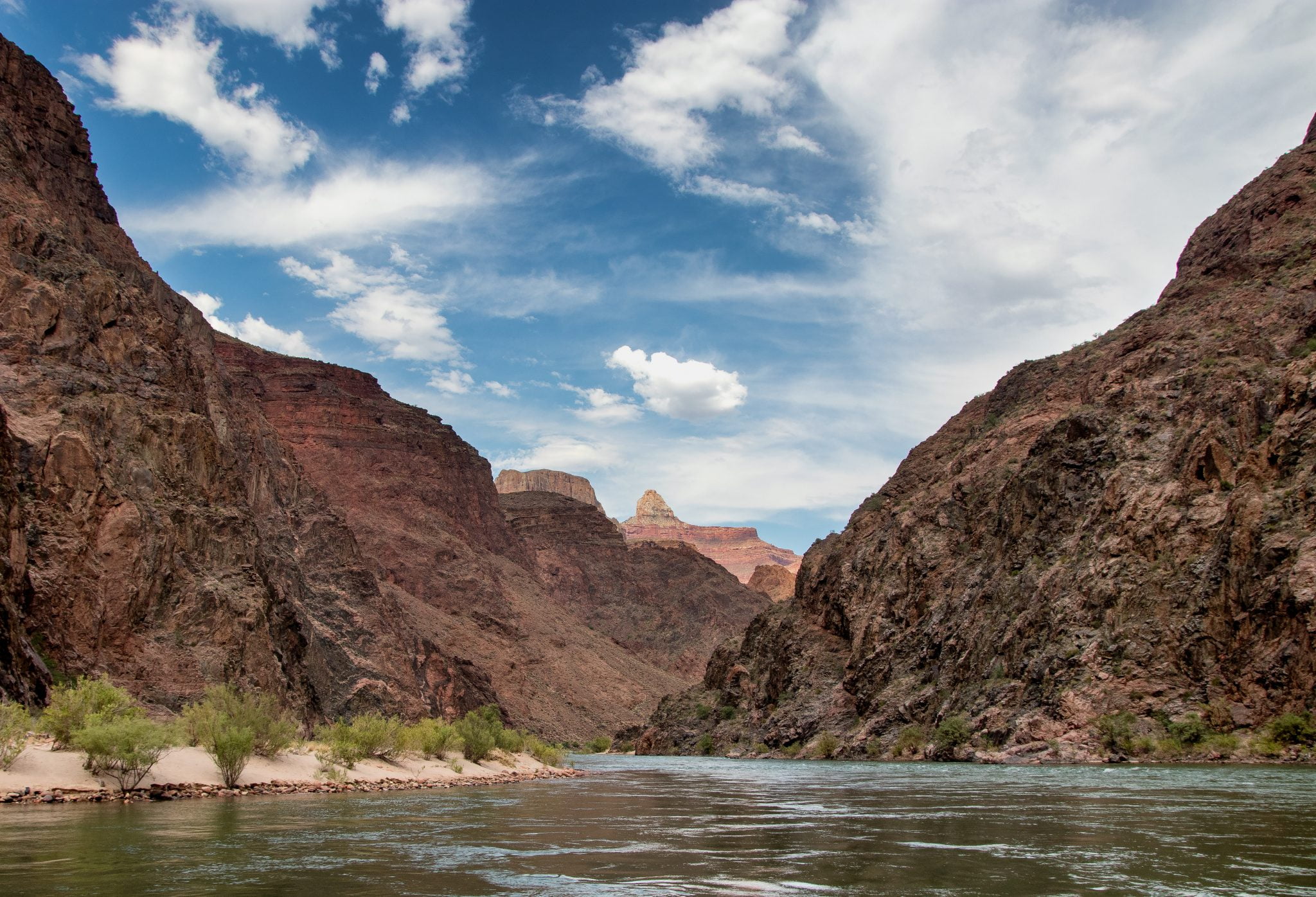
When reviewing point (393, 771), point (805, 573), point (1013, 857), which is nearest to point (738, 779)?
point (393, 771)

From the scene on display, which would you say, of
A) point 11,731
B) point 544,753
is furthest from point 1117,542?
point 11,731

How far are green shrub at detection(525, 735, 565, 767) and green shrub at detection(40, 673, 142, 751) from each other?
128 feet

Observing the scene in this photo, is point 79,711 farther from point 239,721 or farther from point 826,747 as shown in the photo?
point 826,747

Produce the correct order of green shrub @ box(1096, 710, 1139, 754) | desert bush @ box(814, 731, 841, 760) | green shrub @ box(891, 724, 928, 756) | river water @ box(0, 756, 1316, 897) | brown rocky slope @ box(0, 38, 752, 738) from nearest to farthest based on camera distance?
river water @ box(0, 756, 1316, 897), brown rocky slope @ box(0, 38, 752, 738), green shrub @ box(1096, 710, 1139, 754), green shrub @ box(891, 724, 928, 756), desert bush @ box(814, 731, 841, 760)

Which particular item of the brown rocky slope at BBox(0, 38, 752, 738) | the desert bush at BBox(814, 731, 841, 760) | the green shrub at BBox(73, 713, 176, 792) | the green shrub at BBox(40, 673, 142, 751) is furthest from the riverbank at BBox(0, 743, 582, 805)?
the desert bush at BBox(814, 731, 841, 760)

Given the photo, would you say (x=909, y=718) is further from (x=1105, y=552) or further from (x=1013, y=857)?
(x=1013, y=857)

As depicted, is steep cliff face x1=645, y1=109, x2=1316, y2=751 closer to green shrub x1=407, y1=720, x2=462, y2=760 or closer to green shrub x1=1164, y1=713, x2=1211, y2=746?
green shrub x1=1164, y1=713, x2=1211, y2=746

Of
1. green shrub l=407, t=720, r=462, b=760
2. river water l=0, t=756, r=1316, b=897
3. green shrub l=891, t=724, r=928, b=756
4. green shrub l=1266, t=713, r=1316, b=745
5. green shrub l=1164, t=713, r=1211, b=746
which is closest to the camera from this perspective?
river water l=0, t=756, r=1316, b=897

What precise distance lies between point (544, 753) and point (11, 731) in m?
45.6

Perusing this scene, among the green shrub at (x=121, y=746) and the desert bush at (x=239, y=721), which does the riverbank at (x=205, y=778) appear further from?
the desert bush at (x=239, y=721)

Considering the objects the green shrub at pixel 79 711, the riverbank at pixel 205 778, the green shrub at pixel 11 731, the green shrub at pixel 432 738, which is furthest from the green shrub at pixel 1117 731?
the green shrub at pixel 11 731

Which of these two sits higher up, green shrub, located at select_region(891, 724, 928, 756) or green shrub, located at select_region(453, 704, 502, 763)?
green shrub, located at select_region(453, 704, 502, 763)

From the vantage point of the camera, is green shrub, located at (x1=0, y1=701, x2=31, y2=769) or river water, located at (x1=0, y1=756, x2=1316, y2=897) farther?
green shrub, located at (x1=0, y1=701, x2=31, y2=769)

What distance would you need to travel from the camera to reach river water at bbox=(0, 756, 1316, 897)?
10539mm
